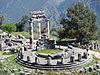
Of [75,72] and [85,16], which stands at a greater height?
[85,16]

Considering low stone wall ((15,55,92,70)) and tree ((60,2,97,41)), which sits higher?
tree ((60,2,97,41))

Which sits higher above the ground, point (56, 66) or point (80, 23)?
point (80, 23)

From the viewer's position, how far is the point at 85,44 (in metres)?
66.0

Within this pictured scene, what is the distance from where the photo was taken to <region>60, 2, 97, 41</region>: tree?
6506cm

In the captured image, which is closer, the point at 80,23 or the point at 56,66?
the point at 56,66

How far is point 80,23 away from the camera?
6519 centimetres

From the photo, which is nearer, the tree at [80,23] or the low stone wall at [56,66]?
the low stone wall at [56,66]

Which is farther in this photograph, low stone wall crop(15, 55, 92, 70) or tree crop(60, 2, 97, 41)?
tree crop(60, 2, 97, 41)

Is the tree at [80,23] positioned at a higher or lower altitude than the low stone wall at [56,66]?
higher

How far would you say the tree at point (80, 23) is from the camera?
213 ft

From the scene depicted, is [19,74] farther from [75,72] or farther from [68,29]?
[68,29]

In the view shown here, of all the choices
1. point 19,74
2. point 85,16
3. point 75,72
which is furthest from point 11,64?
point 85,16

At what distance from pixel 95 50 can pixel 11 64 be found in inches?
827

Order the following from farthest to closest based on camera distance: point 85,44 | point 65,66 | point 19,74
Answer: point 85,44, point 65,66, point 19,74
